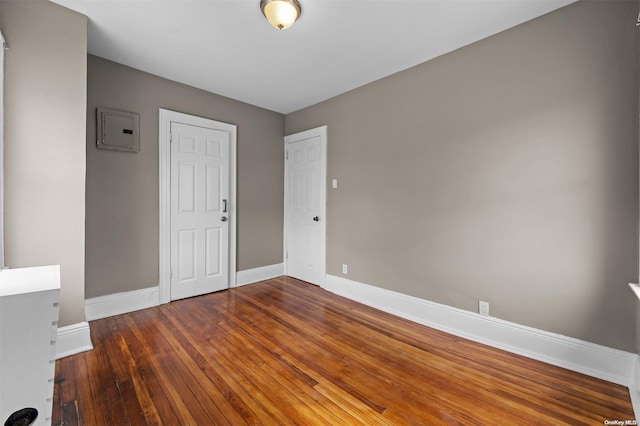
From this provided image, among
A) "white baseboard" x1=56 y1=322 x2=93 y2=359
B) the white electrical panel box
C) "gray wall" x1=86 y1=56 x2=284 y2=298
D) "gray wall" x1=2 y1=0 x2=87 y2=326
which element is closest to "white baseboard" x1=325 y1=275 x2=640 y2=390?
"gray wall" x1=86 y1=56 x2=284 y2=298

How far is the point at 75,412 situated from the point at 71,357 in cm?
73

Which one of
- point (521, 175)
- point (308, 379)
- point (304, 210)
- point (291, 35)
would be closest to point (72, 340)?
point (308, 379)

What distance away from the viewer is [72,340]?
2113 millimetres

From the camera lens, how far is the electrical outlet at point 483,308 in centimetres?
233

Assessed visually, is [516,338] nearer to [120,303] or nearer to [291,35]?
[291,35]

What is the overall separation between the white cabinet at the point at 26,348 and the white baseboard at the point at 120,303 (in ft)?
6.75

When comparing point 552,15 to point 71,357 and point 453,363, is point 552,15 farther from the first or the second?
point 71,357

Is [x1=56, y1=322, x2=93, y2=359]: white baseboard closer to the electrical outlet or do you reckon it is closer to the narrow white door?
the narrow white door

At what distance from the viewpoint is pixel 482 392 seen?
5.64ft

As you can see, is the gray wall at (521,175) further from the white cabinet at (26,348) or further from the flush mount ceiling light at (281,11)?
the white cabinet at (26,348)

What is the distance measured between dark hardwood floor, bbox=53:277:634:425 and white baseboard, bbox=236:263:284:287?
1127 millimetres

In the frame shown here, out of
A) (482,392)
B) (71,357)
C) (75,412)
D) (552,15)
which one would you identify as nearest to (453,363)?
(482,392)

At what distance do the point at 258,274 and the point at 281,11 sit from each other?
319 cm

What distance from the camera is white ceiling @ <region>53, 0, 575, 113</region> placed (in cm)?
201
